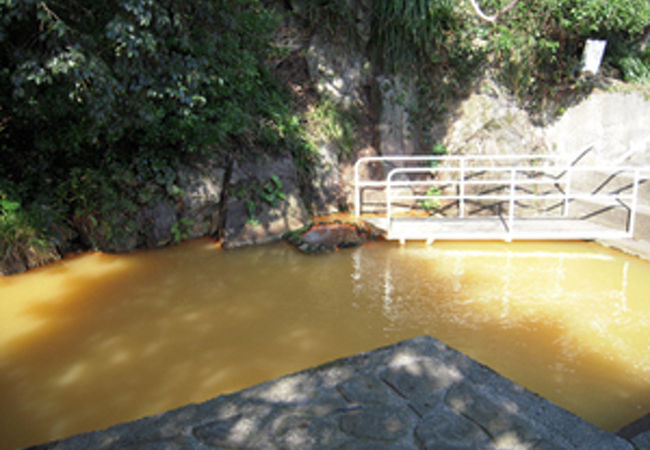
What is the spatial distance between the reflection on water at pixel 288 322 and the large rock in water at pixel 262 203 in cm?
63

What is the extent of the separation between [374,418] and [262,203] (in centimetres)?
517

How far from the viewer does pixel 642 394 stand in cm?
290

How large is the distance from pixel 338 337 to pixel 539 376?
151cm

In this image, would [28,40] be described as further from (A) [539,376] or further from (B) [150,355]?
(A) [539,376]

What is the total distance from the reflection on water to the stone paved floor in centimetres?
100

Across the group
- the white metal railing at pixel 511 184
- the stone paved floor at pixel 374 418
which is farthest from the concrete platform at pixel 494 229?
the stone paved floor at pixel 374 418

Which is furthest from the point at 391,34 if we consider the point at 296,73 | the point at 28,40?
the point at 28,40

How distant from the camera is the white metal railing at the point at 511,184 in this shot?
231 inches

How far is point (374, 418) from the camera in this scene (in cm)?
196

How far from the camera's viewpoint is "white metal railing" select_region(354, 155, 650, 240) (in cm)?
586

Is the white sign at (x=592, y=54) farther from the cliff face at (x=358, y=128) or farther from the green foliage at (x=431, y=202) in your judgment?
the green foliage at (x=431, y=202)

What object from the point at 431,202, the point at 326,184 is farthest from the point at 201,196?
the point at 431,202

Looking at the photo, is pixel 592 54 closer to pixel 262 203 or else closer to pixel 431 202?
pixel 431 202

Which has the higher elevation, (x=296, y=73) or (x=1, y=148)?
(x=296, y=73)
